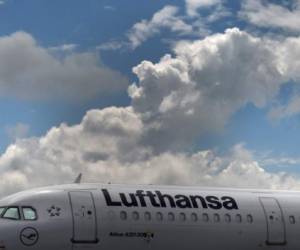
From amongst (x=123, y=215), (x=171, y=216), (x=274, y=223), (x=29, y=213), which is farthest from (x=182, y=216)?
(x=29, y=213)

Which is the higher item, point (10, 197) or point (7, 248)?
point (10, 197)

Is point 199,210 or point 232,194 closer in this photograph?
point 199,210

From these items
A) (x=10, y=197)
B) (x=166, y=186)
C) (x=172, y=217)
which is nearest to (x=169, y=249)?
(x=172, y=217)

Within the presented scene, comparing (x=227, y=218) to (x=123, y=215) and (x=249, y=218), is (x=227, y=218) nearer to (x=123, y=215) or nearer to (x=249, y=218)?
(x=249, y=218)

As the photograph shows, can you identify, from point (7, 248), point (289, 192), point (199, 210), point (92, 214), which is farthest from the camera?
point (289, 192)

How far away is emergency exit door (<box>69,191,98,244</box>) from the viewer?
23453 millimetres

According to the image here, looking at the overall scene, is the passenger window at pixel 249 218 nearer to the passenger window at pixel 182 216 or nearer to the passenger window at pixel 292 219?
the passenger window at pixel 292 219

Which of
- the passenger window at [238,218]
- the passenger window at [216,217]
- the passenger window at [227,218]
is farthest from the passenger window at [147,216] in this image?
the passenger window at [238,218]

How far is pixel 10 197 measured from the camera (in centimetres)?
2475

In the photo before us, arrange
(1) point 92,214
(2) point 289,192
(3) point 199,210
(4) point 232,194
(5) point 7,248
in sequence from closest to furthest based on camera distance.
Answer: (5) point 7,248 < (1) point 92,214 < (3) point 199,210 < (4) point 232,194 < (2) point 289,192

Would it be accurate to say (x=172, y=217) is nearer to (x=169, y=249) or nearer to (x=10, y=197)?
(x=169, y=249)

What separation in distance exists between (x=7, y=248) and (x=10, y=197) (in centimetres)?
302

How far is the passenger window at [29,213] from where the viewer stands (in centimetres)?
2334

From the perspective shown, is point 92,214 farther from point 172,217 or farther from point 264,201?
point 264,201
